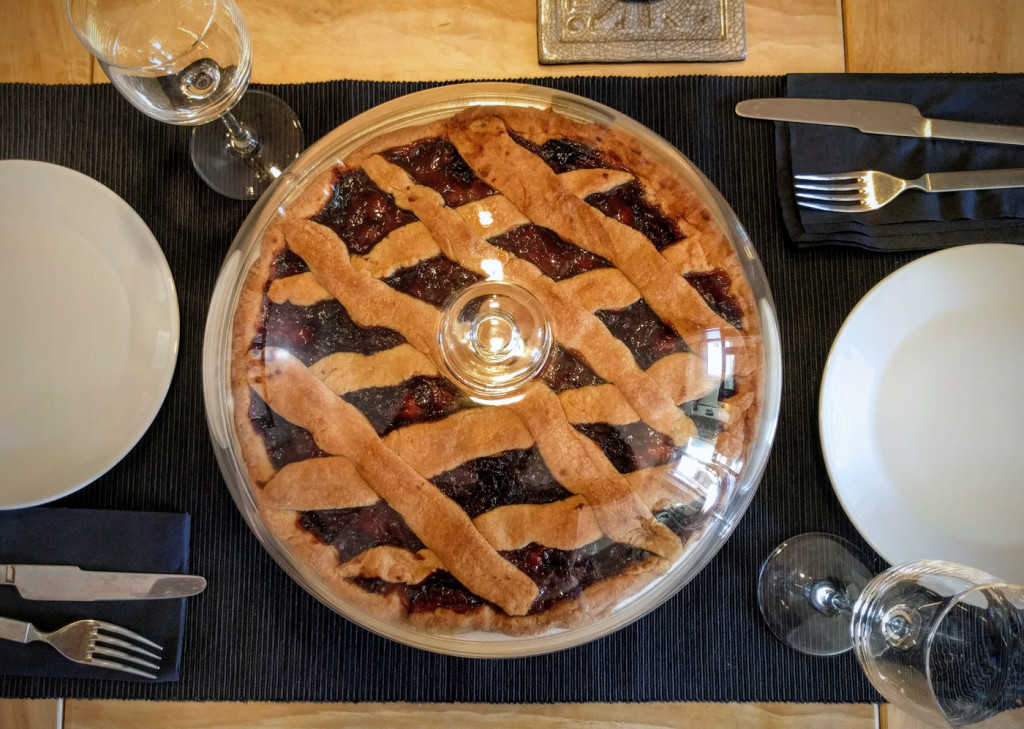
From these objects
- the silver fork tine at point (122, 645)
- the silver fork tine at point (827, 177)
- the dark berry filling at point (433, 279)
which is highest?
the silver fork tine at point (827, 177)

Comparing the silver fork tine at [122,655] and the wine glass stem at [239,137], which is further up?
the wine glass stem at [239,137]

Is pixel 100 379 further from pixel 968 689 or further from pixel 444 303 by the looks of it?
pixel 968 689

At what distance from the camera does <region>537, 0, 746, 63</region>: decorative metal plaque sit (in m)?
1.13

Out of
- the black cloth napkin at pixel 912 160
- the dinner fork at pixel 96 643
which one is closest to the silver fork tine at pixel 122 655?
the dinner fork at pixel 96 643

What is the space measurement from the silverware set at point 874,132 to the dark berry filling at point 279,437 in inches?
31.3

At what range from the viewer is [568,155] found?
905 millimetres

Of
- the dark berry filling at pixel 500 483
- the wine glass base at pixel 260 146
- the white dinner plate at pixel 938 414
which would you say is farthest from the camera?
the wine glass base at pixel 260 146

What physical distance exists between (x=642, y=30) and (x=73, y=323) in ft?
3.22

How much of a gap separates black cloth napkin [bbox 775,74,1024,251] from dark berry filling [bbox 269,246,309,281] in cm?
72

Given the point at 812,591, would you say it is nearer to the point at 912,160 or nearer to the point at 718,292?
the point at 718,292

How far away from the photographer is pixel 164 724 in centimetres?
107

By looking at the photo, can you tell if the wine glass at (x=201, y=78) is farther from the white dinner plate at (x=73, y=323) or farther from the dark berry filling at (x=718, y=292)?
the dark berry filling at (x=718, y=292)

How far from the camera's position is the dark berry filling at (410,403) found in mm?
833

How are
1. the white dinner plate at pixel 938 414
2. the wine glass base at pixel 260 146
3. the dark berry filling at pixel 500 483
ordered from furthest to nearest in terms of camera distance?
1. the wine glass base at pixel 260 146
2. the white dinner plate at pixel 938 414
3. the dark berry filling at pixel 500 483
